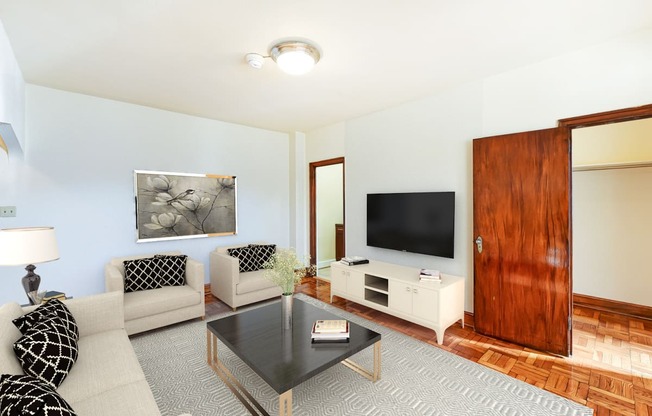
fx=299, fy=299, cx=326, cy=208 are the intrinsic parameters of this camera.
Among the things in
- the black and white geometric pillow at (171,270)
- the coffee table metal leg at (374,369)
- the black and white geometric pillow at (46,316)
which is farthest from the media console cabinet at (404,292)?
the black and white geometric pillow at (46,316)

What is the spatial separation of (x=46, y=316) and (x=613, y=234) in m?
5.37

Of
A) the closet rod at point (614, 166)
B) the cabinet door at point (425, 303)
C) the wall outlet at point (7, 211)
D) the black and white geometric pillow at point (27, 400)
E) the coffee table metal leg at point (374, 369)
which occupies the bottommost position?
the coffee table metal leg at point (374, 369)

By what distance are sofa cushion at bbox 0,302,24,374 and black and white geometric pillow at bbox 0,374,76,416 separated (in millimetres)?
284

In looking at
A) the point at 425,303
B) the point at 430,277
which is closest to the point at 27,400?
the point at 425,303

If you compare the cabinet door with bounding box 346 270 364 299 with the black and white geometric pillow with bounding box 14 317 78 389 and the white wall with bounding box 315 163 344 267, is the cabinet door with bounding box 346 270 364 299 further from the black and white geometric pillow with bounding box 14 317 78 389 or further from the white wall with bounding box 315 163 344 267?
the black and white geometric pillow with bounding box 14 317 78 389

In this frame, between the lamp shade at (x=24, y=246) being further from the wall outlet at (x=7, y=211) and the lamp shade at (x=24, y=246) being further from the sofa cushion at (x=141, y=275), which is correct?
the wall outlet at (x=7, y=211)

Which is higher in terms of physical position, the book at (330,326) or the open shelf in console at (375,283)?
the book at (330,326)

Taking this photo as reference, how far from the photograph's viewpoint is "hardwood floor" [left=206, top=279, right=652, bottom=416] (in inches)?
80.0

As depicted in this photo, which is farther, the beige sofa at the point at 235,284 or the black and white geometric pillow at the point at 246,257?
the black and white geometric pillow at the point at 246,257

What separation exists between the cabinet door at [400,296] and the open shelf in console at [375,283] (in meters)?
0.15

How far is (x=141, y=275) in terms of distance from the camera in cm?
324

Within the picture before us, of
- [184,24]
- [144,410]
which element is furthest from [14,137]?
[144,410]

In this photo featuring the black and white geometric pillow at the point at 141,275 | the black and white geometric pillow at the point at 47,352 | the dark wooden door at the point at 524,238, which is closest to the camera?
the black and white geometric pillow at the point at 47,352

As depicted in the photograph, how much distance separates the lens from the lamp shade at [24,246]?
1940 millimetres
